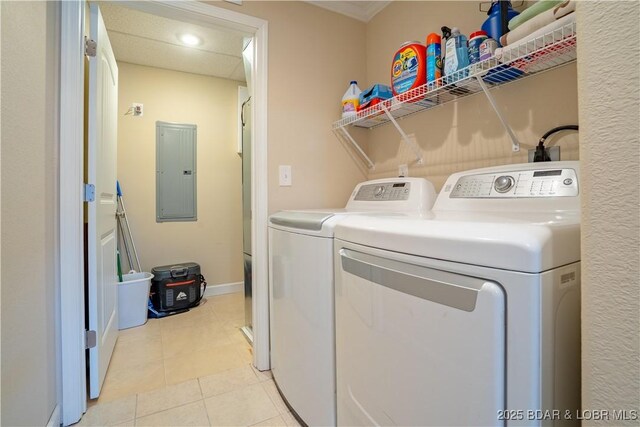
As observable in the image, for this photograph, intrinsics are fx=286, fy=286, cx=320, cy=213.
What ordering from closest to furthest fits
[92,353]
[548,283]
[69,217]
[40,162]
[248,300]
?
1. [548,283]
2. [40,162]
3. [69,217]
4. [92,353]
5. [248,300]

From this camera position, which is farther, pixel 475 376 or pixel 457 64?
pixel 457 64

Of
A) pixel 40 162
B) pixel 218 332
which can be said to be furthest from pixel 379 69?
pixel 218 332

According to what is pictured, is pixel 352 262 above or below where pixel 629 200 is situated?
below

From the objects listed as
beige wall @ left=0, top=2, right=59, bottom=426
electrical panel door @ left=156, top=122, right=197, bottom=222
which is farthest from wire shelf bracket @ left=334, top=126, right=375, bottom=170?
electrical panel door @ left=156, top=122, right=197, bottom=222

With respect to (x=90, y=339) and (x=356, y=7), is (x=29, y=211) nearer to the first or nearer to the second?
(x=90, y=339)

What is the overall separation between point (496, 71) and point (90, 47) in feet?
6.33

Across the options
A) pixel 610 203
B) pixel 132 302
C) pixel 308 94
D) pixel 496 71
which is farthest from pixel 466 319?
pixel 132 302

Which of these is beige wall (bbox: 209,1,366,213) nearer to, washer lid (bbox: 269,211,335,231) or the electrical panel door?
washer lid (bbox: 269,211,335,231)

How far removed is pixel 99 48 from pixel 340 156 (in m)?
1.50

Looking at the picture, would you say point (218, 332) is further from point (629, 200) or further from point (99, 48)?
point (629, 200)

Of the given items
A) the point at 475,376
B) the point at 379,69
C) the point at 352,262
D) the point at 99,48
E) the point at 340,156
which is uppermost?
the point at 379,69

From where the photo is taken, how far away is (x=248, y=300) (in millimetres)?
2227

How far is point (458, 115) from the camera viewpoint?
1526mm

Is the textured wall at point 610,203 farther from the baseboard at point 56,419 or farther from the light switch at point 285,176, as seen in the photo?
the baseboard at point 56,419
